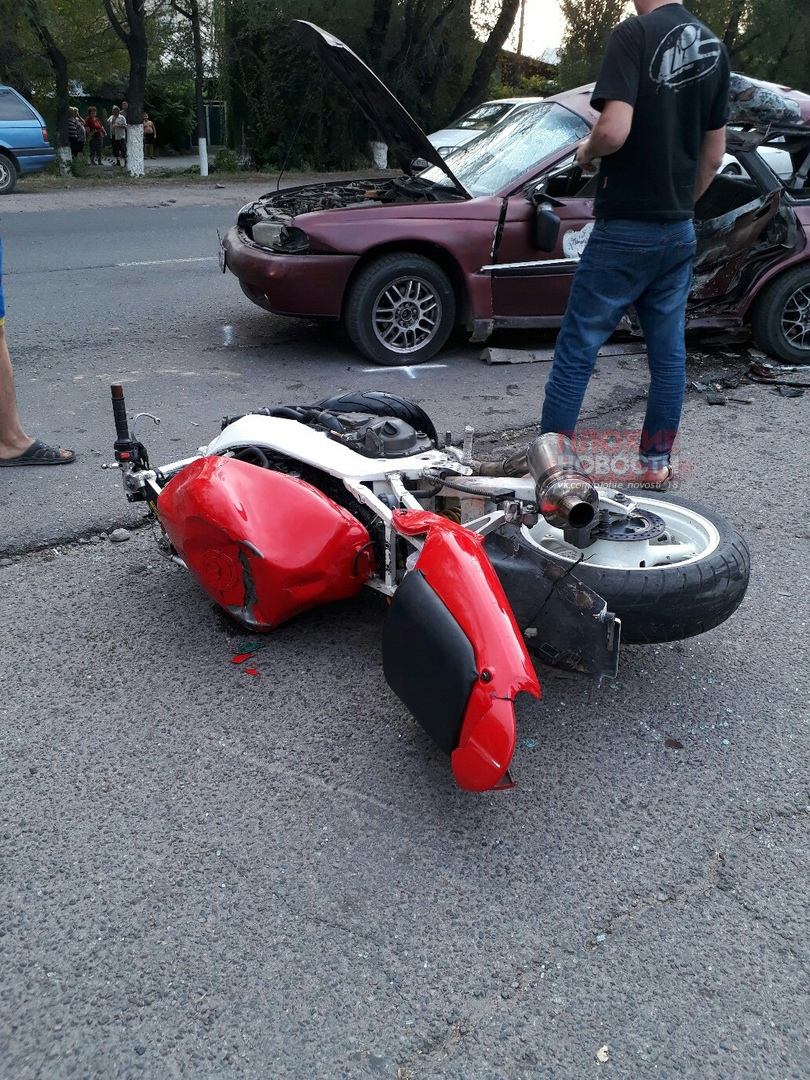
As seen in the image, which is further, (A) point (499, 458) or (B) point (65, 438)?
(B) point (65, 438)

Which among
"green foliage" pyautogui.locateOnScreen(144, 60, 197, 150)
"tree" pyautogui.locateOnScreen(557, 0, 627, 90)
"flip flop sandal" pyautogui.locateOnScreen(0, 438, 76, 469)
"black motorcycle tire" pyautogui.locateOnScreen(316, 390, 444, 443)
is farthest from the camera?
"green foliage" pyautogui.locateOnScreen(144, 60, 197, 150)

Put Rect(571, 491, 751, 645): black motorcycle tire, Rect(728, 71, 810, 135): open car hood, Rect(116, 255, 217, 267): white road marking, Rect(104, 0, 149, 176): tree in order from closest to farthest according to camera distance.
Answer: Rect(571, 491, 751, 645): black motorcycle tire, Rect(728, 71, 810, 135): open car hood, Rect(116, 255, 217, 267): white road marking, Rect(104, 0, 149, 176): tree

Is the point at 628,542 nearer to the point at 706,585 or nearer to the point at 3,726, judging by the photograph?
the point at 706,585

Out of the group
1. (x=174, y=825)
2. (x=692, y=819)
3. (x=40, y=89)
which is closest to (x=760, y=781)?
(x=692, y=819)

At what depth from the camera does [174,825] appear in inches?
96.0

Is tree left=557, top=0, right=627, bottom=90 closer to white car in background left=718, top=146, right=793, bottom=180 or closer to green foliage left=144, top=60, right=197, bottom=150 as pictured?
green foliage left=144, top=60, right=197, bottom=150

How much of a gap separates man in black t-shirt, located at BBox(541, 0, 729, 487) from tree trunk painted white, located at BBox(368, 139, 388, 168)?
71.1 feet

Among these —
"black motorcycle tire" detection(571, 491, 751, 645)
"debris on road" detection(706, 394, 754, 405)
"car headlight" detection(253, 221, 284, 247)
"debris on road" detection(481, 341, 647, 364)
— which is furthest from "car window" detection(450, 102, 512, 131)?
"black motorcycle tire" detection(571, 491, 751, 645)

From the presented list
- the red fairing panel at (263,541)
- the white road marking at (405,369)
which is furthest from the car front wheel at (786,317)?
the red fairing panel at (263,541)

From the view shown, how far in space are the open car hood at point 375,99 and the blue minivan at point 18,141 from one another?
40.1 feet

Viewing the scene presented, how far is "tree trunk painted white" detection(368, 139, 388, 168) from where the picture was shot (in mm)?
23969

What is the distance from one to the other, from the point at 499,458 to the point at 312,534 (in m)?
0.75

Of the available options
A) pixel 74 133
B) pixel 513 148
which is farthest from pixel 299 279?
pixel 74 133

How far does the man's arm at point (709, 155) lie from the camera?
156 inches
